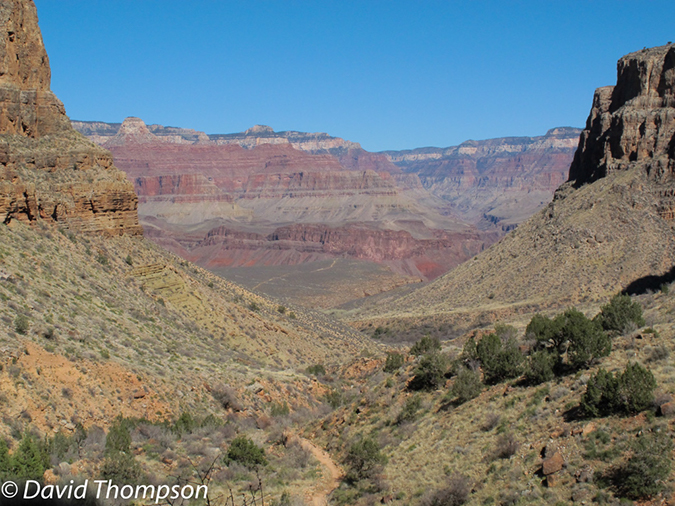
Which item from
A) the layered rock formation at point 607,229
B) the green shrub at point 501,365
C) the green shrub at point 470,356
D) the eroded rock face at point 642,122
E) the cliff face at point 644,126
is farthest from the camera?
the eroded rock face at point 642,122

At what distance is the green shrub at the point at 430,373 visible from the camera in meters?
21.3

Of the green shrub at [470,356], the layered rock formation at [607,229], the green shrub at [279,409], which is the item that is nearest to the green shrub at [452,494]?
the green shrub at [470,356]

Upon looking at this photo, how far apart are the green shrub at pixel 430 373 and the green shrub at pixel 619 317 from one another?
5886mm

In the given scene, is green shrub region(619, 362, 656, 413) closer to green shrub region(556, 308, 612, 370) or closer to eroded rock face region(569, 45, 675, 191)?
green shrub region(556, 308, 612, 370)

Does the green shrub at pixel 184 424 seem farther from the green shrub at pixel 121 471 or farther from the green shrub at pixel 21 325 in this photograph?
the green shrub at pixel 21 325

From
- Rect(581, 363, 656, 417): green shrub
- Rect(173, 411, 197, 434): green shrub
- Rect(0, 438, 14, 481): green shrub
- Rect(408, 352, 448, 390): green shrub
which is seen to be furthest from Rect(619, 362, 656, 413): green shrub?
Rect(173, 411, 197, 434): green shrub

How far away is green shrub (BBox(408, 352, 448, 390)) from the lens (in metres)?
21.3

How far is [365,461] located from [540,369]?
517 cm

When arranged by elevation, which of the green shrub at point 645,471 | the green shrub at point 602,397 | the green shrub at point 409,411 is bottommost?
the green shrub at point 409,411

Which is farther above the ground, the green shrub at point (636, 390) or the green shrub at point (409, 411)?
the green shrub at point (636, 390)

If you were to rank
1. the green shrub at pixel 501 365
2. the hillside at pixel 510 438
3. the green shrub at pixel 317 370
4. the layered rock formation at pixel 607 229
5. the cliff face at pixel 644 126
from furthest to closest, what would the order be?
1. the cliff face at pixel 644 126
2. the layered rock formation at pixel 607 229
3. the green shrub at pixel 317 370
4. the green shrub at pixel 501 365
5. the hillside at pixel 510 438

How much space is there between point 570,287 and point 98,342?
43.3m

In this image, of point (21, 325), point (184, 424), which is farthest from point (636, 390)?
point (21, 325)

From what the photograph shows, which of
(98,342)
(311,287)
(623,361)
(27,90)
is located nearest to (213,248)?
(311,287)
